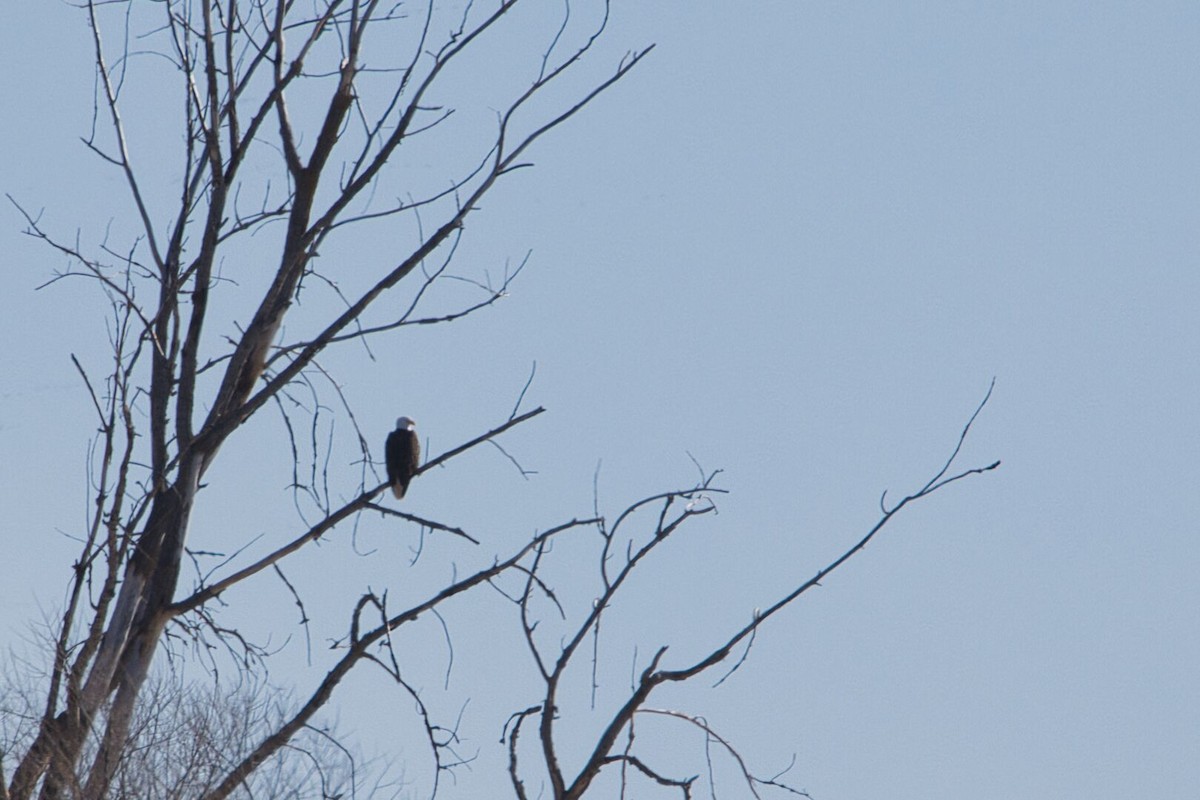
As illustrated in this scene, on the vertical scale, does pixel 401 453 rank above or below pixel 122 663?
above

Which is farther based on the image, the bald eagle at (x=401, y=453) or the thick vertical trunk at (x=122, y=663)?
the bald eagle at (x=401, y=453)

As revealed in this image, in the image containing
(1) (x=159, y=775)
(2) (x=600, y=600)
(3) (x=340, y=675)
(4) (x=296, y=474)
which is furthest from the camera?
(1) (x=159, y=775)

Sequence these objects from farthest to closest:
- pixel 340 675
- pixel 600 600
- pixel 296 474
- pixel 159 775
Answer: pixel 159 775 < pixel 296 474 < pixel 340 675 < pixel 600 600

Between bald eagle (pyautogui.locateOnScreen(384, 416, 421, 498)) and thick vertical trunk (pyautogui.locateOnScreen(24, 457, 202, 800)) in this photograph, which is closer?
thick vertical trunk (pyautogui.locateOnScreen(24, 457, 202, 800))

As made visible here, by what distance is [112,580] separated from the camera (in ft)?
18.0

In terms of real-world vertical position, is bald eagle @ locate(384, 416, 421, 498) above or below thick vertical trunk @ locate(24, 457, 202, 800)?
above

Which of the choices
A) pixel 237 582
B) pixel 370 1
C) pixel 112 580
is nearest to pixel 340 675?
pixel 237 582

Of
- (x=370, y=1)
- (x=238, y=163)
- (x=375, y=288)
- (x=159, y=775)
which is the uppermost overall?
(x=370, y=1)

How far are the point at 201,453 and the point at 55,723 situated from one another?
1.02 m

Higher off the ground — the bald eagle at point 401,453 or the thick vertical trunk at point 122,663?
the bald eagle at point 401,453

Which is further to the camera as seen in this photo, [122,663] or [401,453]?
[401,453]

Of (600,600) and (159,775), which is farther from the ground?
(159,775)

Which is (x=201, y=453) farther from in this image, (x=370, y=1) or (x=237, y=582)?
(x=370, y=1)

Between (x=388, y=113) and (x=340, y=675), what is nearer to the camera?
(x=340, y=675)
